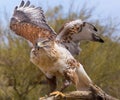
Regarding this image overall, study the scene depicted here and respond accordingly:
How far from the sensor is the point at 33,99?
15609 millimetres

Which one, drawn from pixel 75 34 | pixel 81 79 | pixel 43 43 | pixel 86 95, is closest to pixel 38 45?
pixel 43 43

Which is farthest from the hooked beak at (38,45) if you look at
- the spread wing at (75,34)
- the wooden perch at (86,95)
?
the wooden perch at (86,95)

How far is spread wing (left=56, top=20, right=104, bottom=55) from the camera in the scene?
5598mm

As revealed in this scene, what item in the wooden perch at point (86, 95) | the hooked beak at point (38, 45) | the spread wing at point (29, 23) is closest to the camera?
the hooked beak at point (38, 45)

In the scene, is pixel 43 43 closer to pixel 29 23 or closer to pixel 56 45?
pixel 56 45

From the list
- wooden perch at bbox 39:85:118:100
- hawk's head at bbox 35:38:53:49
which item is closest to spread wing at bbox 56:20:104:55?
hawk's head at bbox 35:38:53:49

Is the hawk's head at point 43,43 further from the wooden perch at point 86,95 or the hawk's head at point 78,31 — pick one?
the wooden perch at point 86,95

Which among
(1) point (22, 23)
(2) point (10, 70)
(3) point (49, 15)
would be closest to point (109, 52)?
(3) point (49, 15)

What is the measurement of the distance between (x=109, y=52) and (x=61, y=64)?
438 inches

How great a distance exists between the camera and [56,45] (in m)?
5.45

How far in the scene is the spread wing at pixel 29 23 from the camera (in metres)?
5.62

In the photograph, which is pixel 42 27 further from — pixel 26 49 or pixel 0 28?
pixel 0 28

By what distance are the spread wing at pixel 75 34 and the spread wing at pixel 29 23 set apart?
0.48ft

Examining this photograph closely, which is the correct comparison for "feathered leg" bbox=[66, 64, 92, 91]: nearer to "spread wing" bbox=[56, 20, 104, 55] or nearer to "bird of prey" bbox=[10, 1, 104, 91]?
"bird of prey" bbox=[10, 1, 104, 91]
